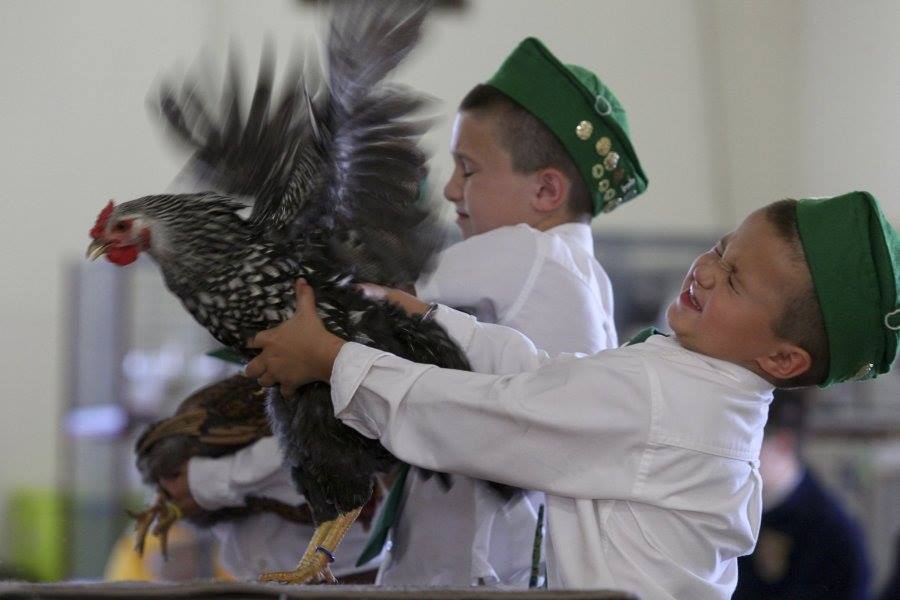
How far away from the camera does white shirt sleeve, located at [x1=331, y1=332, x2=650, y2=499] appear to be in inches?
39.2

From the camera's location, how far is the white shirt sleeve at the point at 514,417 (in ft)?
3.26

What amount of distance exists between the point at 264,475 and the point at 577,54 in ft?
12.4

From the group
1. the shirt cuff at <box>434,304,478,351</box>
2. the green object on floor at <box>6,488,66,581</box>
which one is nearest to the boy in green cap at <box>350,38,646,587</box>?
the shirt cuff at <box>434,304,478,351</box>

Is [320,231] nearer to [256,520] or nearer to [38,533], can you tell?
[256,520]

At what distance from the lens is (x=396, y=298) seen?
3.82 feet

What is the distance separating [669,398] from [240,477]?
0.67 m

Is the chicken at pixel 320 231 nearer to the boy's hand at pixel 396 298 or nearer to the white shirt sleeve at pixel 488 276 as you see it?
the boy's hand at pixel 396 298

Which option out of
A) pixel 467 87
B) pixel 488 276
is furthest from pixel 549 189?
pixel 467 87

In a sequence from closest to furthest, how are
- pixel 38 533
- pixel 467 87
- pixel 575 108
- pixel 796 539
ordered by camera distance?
pixel 575 108, pixel 796 539, pixel 38 533, pixel 467 87

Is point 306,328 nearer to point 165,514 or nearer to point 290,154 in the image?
point 290,154

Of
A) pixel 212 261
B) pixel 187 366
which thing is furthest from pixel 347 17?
pixel 187 366

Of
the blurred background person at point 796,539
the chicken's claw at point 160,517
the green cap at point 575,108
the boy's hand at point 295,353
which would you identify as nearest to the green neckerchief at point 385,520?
the boy's hand at point 295,353

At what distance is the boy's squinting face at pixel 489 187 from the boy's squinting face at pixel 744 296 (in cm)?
39

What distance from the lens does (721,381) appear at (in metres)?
1.03
